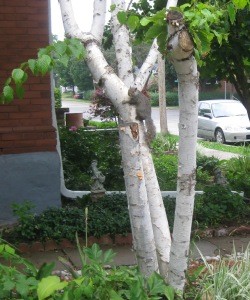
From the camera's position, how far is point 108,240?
666cm

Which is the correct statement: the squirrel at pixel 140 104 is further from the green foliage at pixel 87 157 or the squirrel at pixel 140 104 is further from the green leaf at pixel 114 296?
the green foliage at pixel 87 157

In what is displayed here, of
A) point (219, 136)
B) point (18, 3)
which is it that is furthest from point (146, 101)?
point (219, 136)

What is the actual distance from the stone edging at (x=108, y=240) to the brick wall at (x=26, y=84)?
1.34 metres

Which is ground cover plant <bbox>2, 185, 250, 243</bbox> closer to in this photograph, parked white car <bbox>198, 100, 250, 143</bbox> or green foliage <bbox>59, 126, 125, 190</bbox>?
green foliage <bbox>59, 126, 125, 190</bbox>

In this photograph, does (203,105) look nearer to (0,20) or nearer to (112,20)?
(0,20)

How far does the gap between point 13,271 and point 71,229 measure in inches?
113


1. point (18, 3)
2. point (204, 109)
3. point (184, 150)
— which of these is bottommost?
point (204, 109)

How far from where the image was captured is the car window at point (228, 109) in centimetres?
2144

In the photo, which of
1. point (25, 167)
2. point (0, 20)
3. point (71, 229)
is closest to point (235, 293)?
point (71, 229)

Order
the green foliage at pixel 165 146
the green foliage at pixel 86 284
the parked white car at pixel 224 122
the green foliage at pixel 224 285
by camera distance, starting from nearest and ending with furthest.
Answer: the green foliage at pixel 86 284
the green foliage at pixel 224 285
the green foliage at pixel 165 146
the parked white car at pixel 224 122

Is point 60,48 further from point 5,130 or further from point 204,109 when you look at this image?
point 204,109

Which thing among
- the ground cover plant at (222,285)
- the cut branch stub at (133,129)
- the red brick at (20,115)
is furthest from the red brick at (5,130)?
the cut branch stub at (133,129)

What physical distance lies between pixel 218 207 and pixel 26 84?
104 inches

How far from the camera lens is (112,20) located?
4.39m
